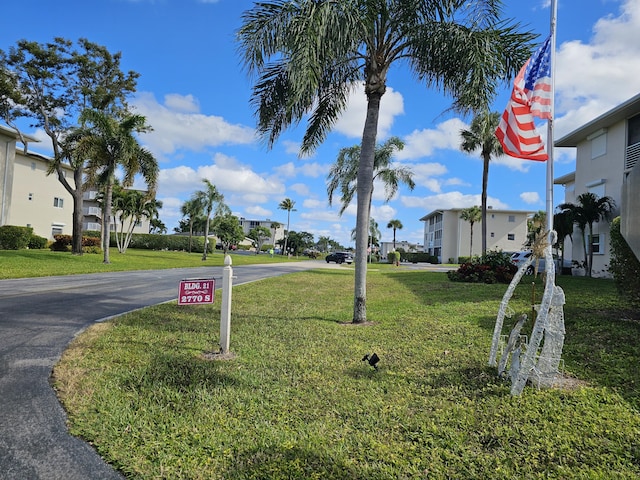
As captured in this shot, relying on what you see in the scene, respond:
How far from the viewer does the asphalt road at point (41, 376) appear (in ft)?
8.98

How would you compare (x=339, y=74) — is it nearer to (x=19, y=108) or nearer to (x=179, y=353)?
(x=179, y=353)

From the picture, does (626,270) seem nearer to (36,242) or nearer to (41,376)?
(41,376)

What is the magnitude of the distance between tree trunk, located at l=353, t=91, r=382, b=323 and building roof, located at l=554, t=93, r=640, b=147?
1424cm

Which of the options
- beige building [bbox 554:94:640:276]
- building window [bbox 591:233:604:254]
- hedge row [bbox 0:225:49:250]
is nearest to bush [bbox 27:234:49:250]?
hedge row [bbox 0:225:49:250]

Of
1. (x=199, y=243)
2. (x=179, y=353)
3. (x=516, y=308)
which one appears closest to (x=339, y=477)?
(x=179, y=353)

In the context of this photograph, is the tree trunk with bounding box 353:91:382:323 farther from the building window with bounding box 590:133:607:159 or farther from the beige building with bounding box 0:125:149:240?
the beige building with bounding box 0:125:149:240

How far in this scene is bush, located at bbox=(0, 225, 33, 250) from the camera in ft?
85.0

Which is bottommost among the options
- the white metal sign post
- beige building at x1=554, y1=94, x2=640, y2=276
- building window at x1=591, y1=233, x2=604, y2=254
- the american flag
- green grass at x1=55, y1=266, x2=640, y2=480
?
green grass at x1=55, y1=266, x2=640, y2=480

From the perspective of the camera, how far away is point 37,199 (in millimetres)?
35469

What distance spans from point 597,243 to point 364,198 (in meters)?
17.4

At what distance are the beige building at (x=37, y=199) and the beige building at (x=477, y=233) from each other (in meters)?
48.5

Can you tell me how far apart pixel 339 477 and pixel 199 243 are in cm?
5836

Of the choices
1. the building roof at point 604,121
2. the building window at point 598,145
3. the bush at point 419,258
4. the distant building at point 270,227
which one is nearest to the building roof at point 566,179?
the building roof at point 604,121

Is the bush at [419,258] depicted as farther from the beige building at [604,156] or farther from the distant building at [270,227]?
the distant building at [270,227]
